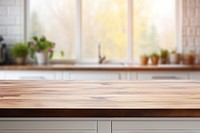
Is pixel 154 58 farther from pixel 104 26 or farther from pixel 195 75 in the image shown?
pixel 104 26

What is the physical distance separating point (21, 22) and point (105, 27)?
1.07 meters

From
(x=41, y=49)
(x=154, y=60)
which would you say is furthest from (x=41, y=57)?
(x=154, y=60)

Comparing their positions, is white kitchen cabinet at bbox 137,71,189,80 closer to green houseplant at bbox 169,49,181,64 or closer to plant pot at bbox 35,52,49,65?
green houseplant at bbox 169,49,181,64

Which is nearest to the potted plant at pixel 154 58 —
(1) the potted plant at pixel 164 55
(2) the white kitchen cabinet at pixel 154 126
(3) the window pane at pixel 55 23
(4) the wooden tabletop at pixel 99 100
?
(1) the potted plant at pixel 164 55

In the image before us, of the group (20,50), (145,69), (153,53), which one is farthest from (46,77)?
(153,53)

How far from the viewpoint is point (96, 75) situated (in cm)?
361

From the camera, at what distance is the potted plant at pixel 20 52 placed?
13.5 ft

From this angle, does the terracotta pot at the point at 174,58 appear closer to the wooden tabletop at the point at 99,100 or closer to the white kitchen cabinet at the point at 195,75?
the white kitchen cabinet at the point at 195,75

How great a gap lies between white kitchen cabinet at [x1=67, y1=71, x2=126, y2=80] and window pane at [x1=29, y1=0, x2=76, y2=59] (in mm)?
792

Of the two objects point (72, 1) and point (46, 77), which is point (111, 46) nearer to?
point (72, 1)

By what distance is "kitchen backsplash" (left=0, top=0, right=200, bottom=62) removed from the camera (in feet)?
13.7

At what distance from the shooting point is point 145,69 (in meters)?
3.54

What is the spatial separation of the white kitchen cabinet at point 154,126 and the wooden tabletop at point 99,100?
2.2 inches

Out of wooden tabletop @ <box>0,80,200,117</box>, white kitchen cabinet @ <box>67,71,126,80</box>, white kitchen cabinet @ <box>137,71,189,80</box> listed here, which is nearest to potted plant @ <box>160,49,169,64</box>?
white kitchen cabinet @ <box>137,71,189,80</box>
